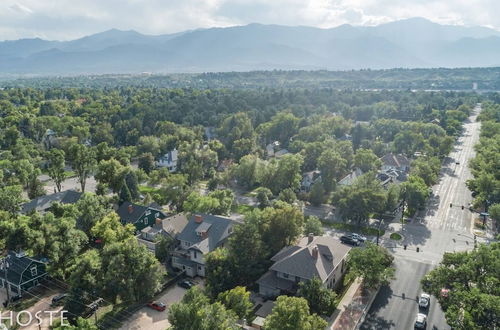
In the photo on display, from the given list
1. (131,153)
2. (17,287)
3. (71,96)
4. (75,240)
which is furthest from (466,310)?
(71,96)

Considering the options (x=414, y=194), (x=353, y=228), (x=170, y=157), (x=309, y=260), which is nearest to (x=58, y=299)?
(x=309, y=260)


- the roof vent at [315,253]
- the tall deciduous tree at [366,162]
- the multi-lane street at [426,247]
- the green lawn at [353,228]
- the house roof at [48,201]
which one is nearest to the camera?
the multi-lane street at [426,247]

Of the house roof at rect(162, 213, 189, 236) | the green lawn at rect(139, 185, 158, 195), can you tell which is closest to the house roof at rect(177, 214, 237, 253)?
the house roof at rect(162, 213, 189, 236)

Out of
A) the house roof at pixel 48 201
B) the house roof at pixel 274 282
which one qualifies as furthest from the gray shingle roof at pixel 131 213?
the house roof at pixel 274 282

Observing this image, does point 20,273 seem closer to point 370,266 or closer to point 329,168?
point 370,266

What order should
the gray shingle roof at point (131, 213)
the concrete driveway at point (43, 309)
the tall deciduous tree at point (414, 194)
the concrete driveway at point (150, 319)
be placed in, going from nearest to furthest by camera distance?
the concrete driveway at point (150, 319)
the concrete driveway at point (43, 309)
the gray shingle roof at point (131, 213)
the tall deciduous tree at point (414, 194)

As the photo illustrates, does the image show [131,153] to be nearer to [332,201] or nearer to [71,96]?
[332,201]

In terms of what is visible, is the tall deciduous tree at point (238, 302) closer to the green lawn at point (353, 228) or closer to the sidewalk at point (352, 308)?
the sidewalk at point (352, 308)
